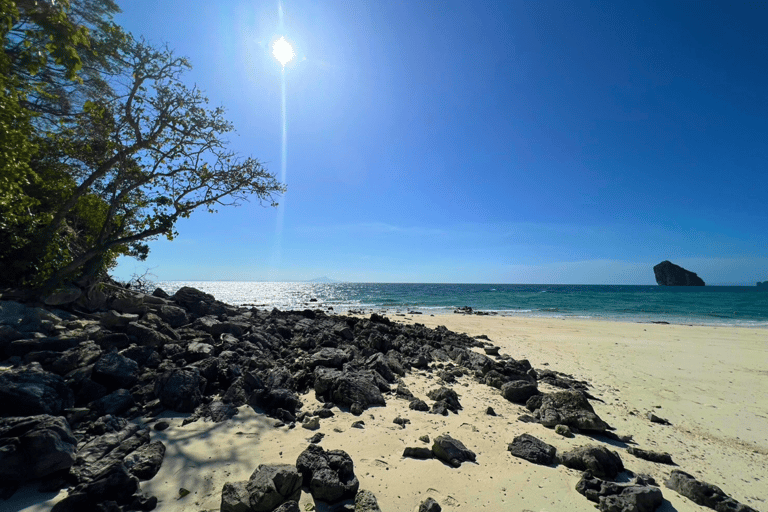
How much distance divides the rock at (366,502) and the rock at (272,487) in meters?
0.69

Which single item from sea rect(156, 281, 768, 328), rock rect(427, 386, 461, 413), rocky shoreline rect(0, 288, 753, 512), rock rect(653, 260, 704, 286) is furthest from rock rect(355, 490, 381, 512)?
rock rect(653, 260, 704, 286)

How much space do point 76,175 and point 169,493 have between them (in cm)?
1397

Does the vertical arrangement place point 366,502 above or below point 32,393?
below

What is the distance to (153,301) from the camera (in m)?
12.0

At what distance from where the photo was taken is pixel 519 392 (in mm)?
7664

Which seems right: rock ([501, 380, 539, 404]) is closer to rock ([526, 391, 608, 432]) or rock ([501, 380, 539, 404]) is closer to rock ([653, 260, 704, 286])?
rock ([526, 391, 608, 432])

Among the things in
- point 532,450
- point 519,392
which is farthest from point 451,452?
point 519,392

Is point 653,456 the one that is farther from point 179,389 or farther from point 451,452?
point 179,389

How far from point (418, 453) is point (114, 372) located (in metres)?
5.71

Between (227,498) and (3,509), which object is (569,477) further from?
(3,509)

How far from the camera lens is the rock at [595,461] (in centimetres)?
456

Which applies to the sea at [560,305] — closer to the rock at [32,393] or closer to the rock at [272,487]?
the rock at [32,393]

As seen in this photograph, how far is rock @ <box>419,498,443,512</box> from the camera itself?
11.8 ft

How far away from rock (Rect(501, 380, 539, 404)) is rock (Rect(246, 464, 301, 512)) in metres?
5.72
